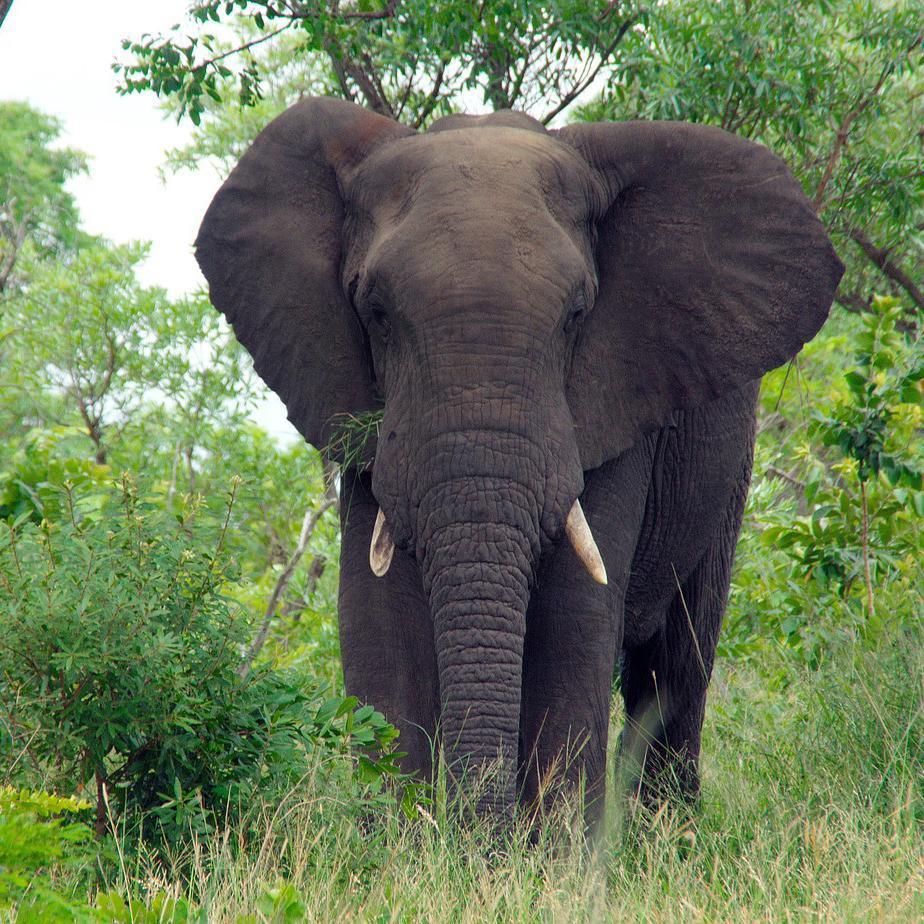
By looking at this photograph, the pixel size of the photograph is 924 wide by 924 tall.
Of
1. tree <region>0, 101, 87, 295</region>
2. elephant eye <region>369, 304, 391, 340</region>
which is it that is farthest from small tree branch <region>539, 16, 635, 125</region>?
tree <region>0, 101, 87, 295</region>

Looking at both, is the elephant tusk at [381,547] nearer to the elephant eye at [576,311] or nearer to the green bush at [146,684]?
the green bush at [146,684]

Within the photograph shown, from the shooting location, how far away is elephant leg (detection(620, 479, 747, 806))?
682 centimetres

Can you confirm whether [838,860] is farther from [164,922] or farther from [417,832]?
[164,922]

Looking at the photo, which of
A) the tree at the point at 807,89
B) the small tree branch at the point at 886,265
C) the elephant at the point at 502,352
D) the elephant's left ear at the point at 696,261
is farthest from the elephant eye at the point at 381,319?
the small tree branch at the point at 886,265

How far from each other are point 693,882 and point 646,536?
6.82 feet

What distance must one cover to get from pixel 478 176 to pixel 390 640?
1658 mm

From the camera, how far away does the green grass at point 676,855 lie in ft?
11.7

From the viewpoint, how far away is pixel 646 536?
6023 millimetres

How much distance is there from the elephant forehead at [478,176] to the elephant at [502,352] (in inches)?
0.4

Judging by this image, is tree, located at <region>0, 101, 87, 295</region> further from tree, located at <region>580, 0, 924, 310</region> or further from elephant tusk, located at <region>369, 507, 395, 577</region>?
elephant tusk, located at <region>369, 507, 395, 577</region>

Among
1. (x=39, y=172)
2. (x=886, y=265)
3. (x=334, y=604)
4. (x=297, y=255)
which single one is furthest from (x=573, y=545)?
(x=39, y=172)

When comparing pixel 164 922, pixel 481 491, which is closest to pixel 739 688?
pixel 481 491

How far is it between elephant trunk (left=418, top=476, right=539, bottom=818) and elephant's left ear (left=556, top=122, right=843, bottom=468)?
97 cm

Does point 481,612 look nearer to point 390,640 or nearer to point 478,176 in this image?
point 390,640
